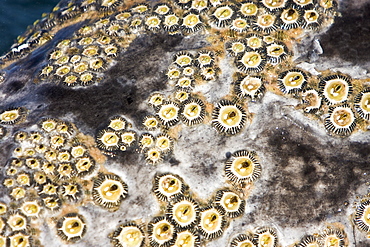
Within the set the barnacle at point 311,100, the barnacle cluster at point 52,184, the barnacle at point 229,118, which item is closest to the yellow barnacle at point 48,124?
the barnacle cluster at point 52,184

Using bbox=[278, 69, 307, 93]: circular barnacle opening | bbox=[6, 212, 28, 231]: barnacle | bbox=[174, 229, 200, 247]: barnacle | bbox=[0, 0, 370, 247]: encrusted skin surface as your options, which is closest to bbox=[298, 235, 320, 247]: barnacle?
bbox=[0, 0, 370, 247]: encrusted skin surface

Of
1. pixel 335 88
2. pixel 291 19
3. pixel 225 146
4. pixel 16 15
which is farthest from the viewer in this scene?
pixel 16 15

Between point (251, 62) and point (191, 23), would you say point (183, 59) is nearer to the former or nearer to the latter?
point (191, 23)

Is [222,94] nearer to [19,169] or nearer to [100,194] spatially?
[100,194]

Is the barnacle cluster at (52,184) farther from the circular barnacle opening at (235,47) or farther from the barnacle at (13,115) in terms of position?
the circular barnacle opening at (235,47)

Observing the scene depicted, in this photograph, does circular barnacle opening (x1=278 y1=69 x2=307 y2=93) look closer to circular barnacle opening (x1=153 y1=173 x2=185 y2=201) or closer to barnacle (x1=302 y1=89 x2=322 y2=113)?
barnacle (x1=302 y1=89 x2=322 y2=113)

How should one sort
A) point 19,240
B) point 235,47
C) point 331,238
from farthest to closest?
point 235,47 < point 331,238 < point 19,240

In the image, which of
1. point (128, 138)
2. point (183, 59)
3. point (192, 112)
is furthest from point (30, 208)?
point (183, 59)
